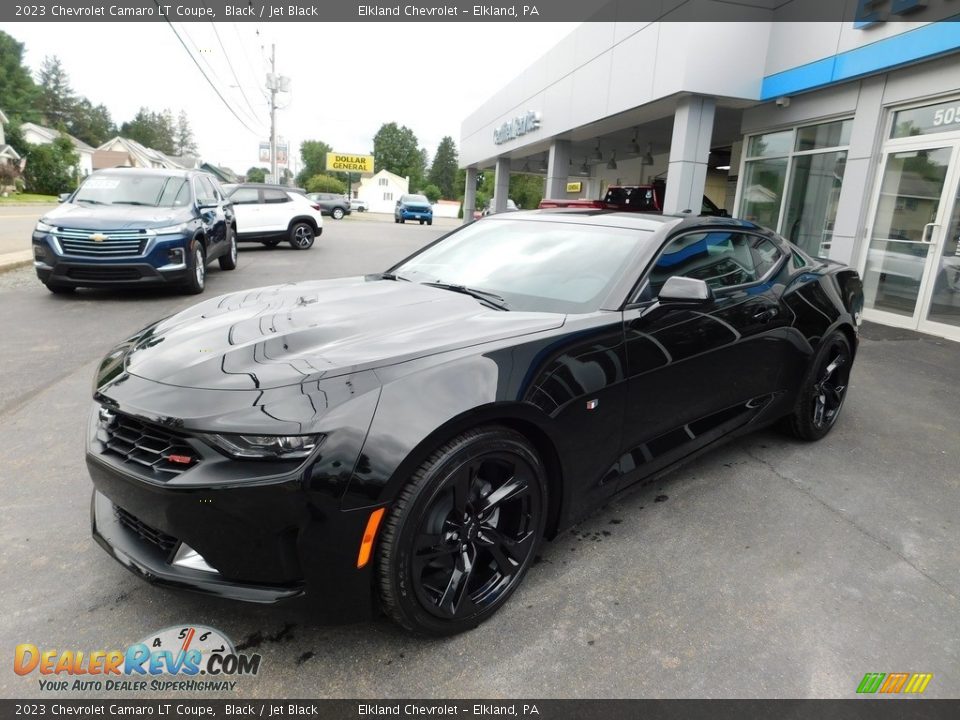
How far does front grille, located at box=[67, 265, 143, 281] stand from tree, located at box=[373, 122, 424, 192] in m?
114

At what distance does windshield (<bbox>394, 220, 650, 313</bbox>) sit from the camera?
9.02 feet

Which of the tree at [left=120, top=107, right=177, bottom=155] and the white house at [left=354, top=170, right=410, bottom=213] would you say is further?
the tree at [left=120, top=107, right=177, bottom=155]

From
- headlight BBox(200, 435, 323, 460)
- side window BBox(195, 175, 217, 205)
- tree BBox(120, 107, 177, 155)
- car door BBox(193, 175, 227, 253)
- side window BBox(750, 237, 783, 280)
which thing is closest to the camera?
headlight BBox(200, 435, 323, 460)

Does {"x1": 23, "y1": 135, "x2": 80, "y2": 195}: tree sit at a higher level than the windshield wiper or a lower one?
higher

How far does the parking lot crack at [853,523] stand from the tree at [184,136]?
137 meters

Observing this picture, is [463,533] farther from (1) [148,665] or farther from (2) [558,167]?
(2) [558,167]

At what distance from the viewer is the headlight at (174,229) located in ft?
24.6

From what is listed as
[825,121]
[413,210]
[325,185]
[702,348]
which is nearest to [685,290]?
[702,348]

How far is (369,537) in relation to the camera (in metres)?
1.81

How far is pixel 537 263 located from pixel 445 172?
124293 millimetres

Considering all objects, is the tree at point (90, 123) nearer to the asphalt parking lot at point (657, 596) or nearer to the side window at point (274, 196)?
the side window at point (274, 196)

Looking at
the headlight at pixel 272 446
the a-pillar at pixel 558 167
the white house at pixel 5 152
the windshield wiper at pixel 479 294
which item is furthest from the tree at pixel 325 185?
the headlight at pixel 272 446

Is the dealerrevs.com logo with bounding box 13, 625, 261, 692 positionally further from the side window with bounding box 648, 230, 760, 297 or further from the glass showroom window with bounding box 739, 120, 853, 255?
the glass showroom window with bounding box 739, 120, 853, 255

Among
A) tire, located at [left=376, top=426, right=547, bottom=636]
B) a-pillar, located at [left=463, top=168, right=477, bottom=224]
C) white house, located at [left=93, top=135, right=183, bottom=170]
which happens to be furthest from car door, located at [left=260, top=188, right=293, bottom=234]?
white house, located at [left=93, top=135, right=183, bottom=170]
